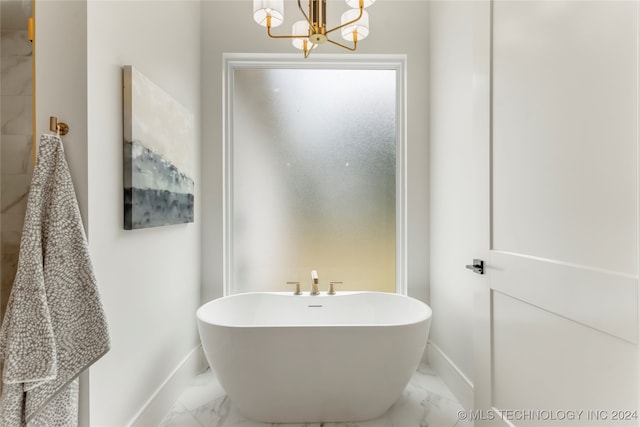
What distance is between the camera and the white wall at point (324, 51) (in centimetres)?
232

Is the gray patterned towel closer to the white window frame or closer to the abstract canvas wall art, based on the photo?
the abstract canvas wall art

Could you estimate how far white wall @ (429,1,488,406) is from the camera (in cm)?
180

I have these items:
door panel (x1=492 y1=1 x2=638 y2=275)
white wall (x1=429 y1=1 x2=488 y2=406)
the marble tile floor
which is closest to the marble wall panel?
the marble tile floor

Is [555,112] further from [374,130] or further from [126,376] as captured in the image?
[126,376]

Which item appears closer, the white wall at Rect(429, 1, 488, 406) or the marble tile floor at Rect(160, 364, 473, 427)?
the marble tile floor at Rect(160, 364, 473, 427)

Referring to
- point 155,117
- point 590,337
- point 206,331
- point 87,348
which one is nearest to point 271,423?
point 206,331

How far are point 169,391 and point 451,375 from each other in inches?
63.7

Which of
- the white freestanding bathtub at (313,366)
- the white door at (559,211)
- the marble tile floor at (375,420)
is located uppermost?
the white door at (559,211)

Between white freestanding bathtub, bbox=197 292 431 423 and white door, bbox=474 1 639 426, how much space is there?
383mm

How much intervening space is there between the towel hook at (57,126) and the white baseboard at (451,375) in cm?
215

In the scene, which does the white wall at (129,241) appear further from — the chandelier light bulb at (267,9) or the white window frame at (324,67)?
the chandelier light bulb at (267,9)

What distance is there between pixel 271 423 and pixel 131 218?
1222 millimetres

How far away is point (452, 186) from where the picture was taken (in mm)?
2004

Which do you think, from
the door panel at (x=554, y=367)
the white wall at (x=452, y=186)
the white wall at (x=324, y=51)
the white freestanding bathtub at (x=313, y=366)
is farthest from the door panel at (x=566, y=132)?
the white wall at (x=324, y=51)
